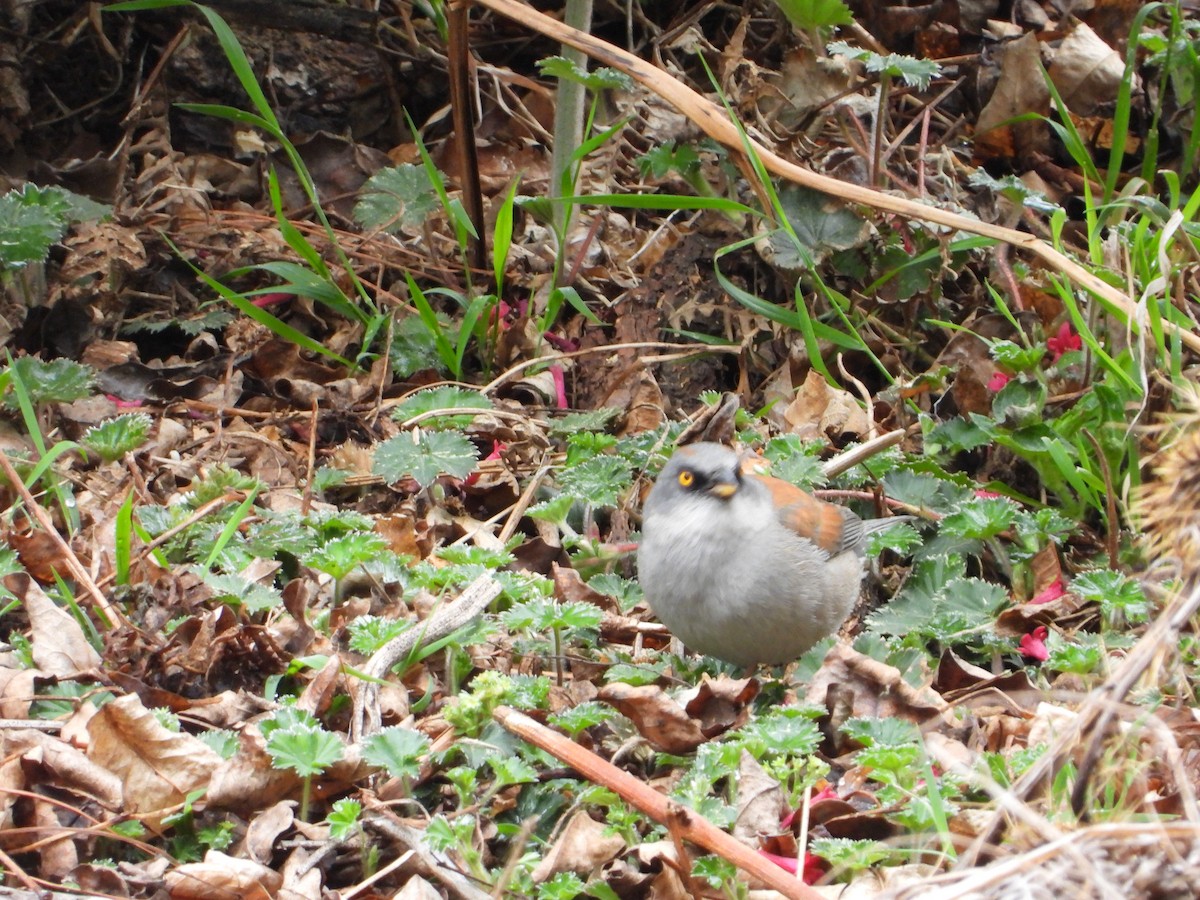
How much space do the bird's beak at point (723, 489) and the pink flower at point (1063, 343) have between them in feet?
5.30

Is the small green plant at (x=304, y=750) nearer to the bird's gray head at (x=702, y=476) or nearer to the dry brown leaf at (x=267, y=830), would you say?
the dry brown leaf at (x=267, y=830)

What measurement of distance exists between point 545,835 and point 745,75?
12.6 ft

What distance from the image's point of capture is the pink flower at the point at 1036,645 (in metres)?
3.49

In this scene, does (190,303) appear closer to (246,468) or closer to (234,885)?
(246,468)

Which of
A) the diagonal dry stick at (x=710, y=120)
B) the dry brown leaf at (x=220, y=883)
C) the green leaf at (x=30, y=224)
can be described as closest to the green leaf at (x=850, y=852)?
the dry brown leaf at (x=220, y=883)

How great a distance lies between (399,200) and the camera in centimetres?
502

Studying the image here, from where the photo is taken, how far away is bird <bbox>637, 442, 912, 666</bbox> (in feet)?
10.8

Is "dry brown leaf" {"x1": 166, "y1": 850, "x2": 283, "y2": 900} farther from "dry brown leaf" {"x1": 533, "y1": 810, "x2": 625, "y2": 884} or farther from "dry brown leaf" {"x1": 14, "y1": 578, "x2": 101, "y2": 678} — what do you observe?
"dry brown leaf" {"x1": 14, "y1": 578, "x2": 101, "y2": 678}

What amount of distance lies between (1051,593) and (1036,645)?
0.30 metres

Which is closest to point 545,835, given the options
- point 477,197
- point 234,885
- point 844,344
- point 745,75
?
point 234,885

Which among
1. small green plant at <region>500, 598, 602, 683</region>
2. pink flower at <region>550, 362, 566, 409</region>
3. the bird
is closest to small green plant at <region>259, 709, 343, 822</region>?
small green plant at <region>500, 598, 602, 683</region>

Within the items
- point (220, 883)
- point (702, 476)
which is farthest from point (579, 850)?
point (702, 476)

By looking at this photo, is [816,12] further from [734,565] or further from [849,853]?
[849,853]

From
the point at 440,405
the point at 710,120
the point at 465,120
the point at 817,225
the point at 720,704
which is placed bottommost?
the point at 720,704
